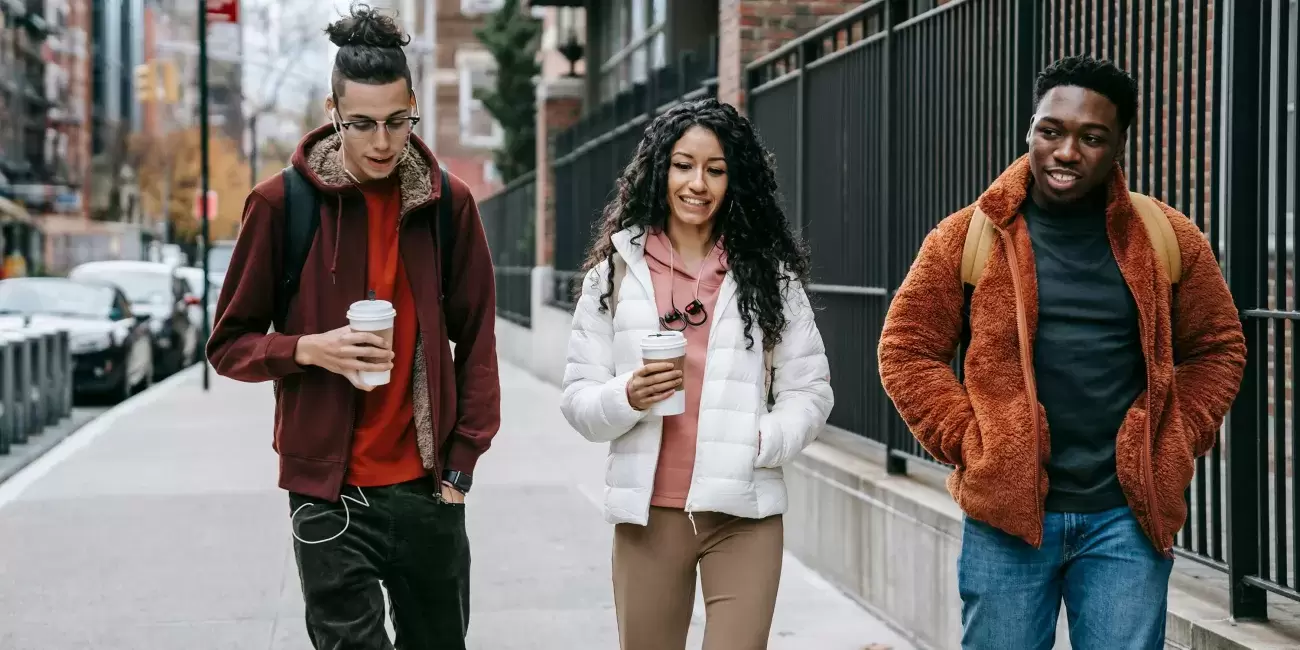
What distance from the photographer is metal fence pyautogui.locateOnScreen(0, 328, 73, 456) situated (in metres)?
12.3

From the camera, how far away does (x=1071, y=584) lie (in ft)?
10.8

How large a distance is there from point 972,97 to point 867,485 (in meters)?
1.78

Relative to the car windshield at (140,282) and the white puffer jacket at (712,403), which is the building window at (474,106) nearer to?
the car windshield at (140,282)

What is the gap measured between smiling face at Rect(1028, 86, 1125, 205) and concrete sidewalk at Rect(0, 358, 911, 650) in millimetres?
3203

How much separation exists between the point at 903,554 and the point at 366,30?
11.6 feet

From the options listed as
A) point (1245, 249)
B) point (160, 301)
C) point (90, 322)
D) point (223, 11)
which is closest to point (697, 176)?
point (1245, 249)

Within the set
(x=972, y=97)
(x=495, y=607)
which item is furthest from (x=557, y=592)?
(x=972, y=97)

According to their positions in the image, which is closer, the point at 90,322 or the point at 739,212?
the point at 739,212

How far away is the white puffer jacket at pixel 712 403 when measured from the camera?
3514 mm

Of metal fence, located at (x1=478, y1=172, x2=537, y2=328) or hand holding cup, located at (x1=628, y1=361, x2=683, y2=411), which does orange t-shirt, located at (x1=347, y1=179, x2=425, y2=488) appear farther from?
metal fence, located at (x1=478, y1=172, x2=537, y2=328)

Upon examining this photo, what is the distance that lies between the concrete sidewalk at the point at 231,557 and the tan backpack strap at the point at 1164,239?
10.1ft

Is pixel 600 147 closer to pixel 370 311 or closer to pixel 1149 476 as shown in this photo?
pixel 370 311

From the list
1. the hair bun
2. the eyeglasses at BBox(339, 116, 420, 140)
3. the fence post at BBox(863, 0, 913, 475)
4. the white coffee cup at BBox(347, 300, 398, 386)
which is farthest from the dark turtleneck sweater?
the fence post at BBox(863, 0, 913, 475)

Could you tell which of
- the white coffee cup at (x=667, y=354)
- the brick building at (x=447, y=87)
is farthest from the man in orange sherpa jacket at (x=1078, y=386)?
the brick building at (x=447, y=87)
